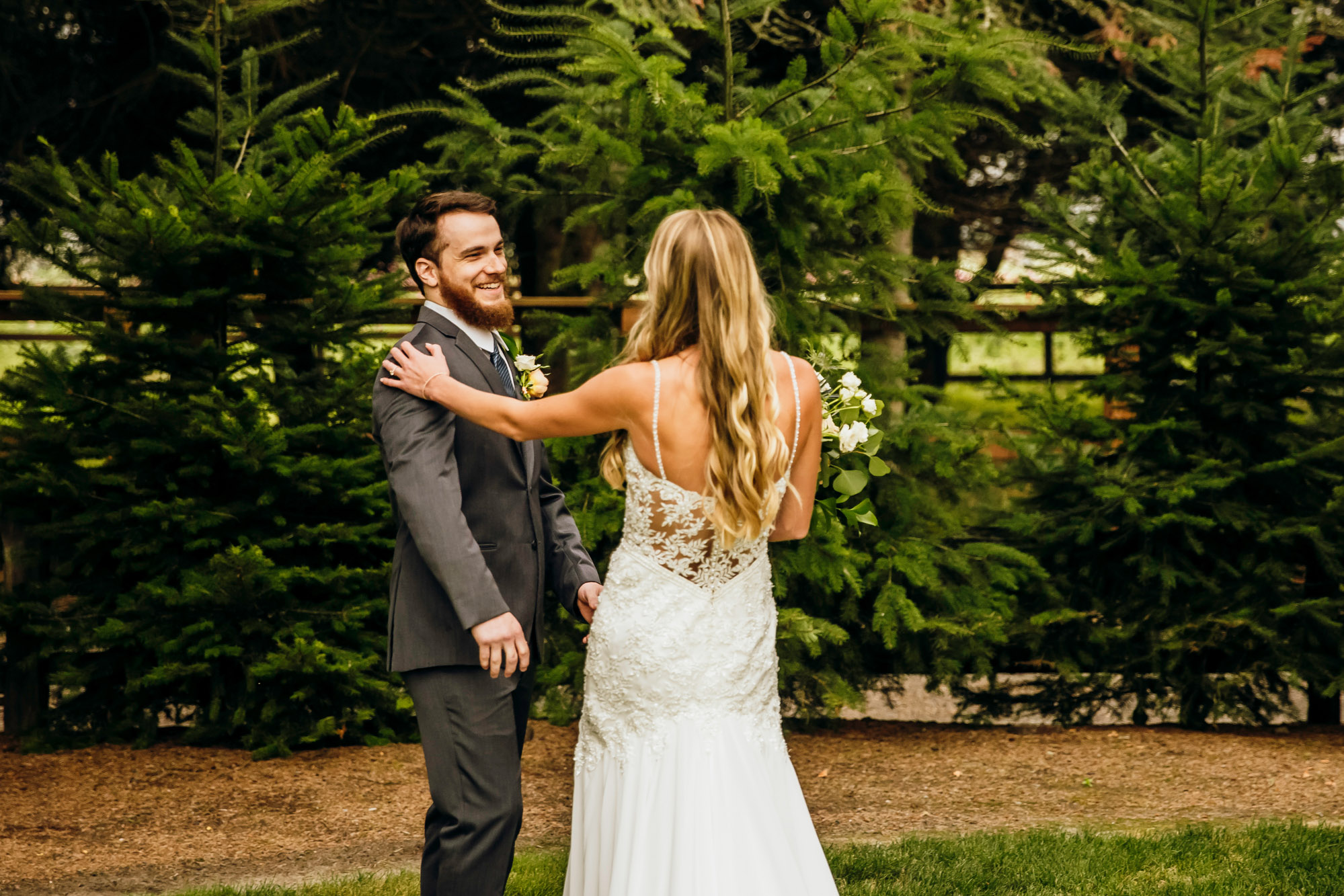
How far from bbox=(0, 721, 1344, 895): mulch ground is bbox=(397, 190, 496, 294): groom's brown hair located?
2.53m

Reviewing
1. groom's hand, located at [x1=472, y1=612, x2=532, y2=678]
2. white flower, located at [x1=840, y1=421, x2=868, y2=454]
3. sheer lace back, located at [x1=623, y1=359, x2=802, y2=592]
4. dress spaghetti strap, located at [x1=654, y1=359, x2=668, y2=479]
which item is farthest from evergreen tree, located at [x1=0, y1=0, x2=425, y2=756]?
dress spaghetti strap, located at [x1=654, y1=359, x2=668, y2=479]

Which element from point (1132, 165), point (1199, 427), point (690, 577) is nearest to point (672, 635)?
point (690, 577)

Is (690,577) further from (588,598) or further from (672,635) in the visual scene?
(588,598)

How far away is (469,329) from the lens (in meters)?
3.31

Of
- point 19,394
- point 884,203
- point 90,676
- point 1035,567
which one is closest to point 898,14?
point 884,203

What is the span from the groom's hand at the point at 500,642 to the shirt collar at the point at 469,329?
2.68ft

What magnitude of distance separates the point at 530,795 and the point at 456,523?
9.82 ft

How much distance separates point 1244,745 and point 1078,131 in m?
3.69

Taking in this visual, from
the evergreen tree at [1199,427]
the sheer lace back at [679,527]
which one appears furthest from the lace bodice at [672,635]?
the evergreen tree at [1199,427]

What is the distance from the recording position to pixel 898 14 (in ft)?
17.8

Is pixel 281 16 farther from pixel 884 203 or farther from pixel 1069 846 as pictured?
pixel 1069 846

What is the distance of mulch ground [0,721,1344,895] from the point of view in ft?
15.5

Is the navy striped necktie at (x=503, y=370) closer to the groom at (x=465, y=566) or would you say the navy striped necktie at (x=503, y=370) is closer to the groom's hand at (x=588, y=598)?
the groom at (x=465, y=566)

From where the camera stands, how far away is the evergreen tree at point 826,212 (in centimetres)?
550
